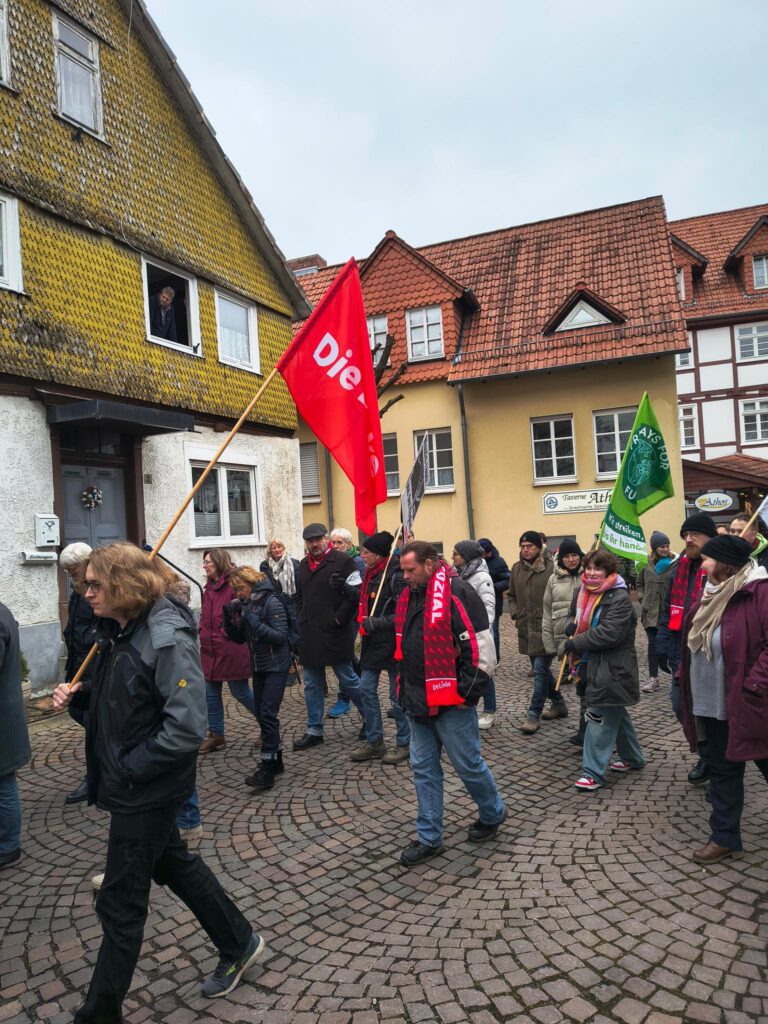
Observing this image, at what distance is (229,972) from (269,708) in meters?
2.65

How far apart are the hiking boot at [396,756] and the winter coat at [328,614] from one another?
3.21 feet

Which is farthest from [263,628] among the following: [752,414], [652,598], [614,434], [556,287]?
[752,414]

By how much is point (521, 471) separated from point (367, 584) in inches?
523

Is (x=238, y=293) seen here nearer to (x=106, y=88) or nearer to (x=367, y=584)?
(x=106, y=88)

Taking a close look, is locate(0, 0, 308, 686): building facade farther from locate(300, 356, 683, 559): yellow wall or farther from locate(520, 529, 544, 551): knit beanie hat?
locate(300, 356, 683, 559): yellow wall

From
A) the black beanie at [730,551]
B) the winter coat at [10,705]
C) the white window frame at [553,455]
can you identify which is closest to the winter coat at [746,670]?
the black beanie at [730,551]

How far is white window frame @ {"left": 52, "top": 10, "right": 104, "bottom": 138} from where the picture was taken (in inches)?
412

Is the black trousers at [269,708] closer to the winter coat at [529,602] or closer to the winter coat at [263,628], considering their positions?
the winter coat at [263,628]

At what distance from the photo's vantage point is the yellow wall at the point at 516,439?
707 inches

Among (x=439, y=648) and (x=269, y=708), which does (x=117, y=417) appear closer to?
(x=269, y=708)

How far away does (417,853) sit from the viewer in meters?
4.27

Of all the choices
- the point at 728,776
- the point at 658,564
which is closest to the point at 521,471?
the point at 658,564

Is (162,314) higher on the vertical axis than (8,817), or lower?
higher

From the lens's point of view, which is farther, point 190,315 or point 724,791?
point 190,315
